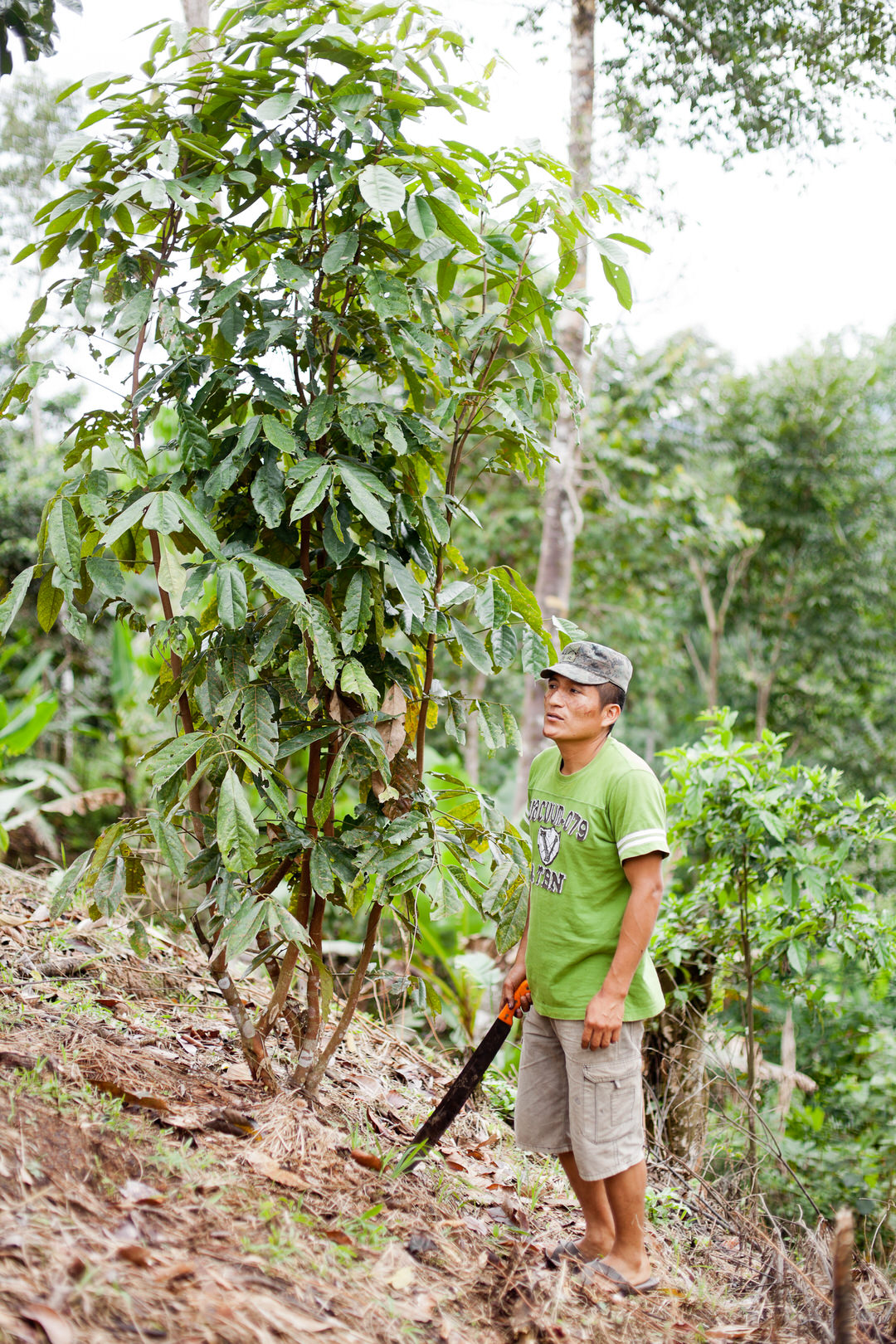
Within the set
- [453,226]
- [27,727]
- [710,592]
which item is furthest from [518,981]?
[710,592]

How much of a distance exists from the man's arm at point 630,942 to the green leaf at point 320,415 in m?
1.25

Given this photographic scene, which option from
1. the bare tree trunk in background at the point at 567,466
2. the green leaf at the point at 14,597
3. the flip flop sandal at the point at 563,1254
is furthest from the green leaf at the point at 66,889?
the bare tree trunk in background at the point at 567,466

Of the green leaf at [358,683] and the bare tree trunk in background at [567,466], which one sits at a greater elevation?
the bare tree trunk in background at [567,466]

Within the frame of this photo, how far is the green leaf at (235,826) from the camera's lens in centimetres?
211

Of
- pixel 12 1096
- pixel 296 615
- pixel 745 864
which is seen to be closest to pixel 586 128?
pixel 745 864

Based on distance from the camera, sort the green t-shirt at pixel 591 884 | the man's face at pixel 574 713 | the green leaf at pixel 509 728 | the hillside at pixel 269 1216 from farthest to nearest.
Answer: the green leaf at pixel 509 728 < the man's face at pixel 574 713 < the green t-shirt at pixel 591 884 < the hillside at pixel 269 1216

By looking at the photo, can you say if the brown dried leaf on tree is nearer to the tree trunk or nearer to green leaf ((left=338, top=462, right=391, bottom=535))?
green leaf ((left=338, top=462, right=391, bottom=535))

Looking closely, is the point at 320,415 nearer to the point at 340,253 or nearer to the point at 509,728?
the point at 340,253

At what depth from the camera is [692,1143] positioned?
3.86 m

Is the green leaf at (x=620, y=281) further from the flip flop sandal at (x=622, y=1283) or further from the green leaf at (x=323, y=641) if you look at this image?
the flip flop sandal at (x=622, y=1283)

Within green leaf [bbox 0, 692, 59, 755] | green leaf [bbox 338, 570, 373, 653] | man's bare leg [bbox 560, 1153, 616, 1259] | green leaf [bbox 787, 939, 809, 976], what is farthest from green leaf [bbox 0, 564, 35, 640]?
green leaf [bbox 0, 692, 59, 755]

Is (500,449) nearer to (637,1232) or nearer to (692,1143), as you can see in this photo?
(637,1232)

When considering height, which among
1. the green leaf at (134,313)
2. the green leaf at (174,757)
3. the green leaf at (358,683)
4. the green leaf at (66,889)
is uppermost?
the green leaf at (134,313)

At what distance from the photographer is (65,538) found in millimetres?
2225
